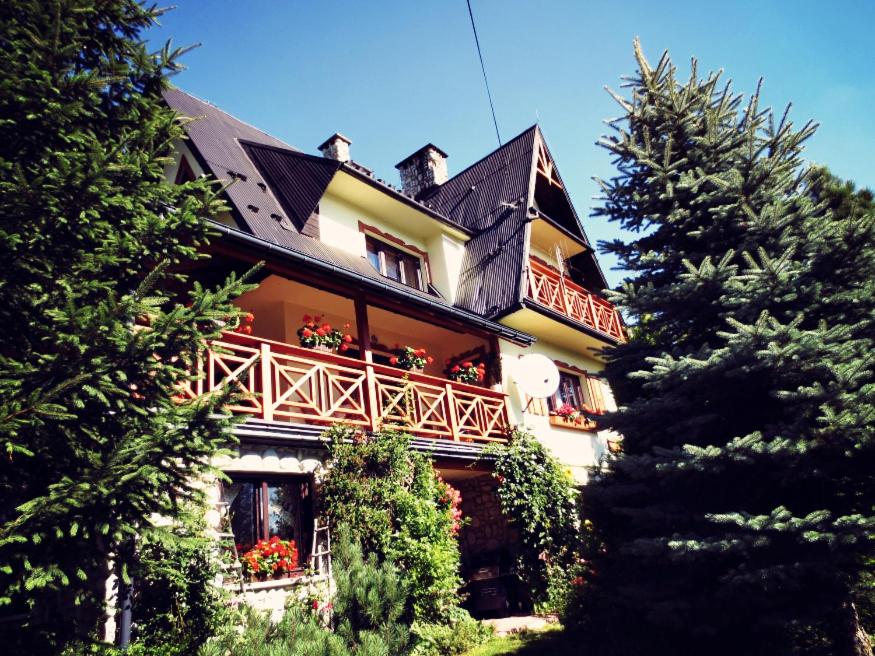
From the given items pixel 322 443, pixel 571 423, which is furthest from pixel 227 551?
pixel 571 423

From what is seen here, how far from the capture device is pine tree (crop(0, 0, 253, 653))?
3723mm

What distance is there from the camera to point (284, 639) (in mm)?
4879

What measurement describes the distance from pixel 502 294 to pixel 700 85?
18.5ft

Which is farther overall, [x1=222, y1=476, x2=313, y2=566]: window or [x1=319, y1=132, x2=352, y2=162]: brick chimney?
[x1=319, y1=132, x2=352, y2=162]: brick chimney

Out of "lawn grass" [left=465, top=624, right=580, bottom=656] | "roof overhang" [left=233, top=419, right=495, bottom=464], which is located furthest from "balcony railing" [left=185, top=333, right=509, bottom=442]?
"lawn grass" [left=465, top=624, right=580, bottom=656]

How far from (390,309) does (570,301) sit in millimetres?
6388

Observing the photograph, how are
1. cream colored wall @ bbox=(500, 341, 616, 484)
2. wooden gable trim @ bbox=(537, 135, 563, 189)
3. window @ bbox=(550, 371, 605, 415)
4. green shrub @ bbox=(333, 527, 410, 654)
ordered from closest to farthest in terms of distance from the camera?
green shrub @ bbox=(333, 527, 410, 654) < cream colored wall @ bbox=(500, 341, 616, 484) < window @ bbox=(550, 371, 605, 415) < wooden gable trim @ bbox=(537, 135, 563, 189)

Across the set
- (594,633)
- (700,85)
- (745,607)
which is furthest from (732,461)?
(700,85)

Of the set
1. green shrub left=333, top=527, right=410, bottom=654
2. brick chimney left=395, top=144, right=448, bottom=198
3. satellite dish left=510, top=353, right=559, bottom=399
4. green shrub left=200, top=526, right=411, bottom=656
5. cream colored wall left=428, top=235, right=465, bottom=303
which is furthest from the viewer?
brick chimney left=395, top=144, right=448, bottom=198

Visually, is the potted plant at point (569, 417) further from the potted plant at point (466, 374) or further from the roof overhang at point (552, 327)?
the potted plant at point (466, 374)

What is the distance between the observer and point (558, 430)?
12.8 metres

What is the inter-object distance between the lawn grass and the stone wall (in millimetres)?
2651

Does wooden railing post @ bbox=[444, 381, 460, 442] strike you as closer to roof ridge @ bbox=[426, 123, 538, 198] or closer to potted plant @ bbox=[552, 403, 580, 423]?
potted plant @ bbox=[552, 403, 580, 423]

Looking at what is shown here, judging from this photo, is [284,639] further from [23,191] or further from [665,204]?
[665,204]
